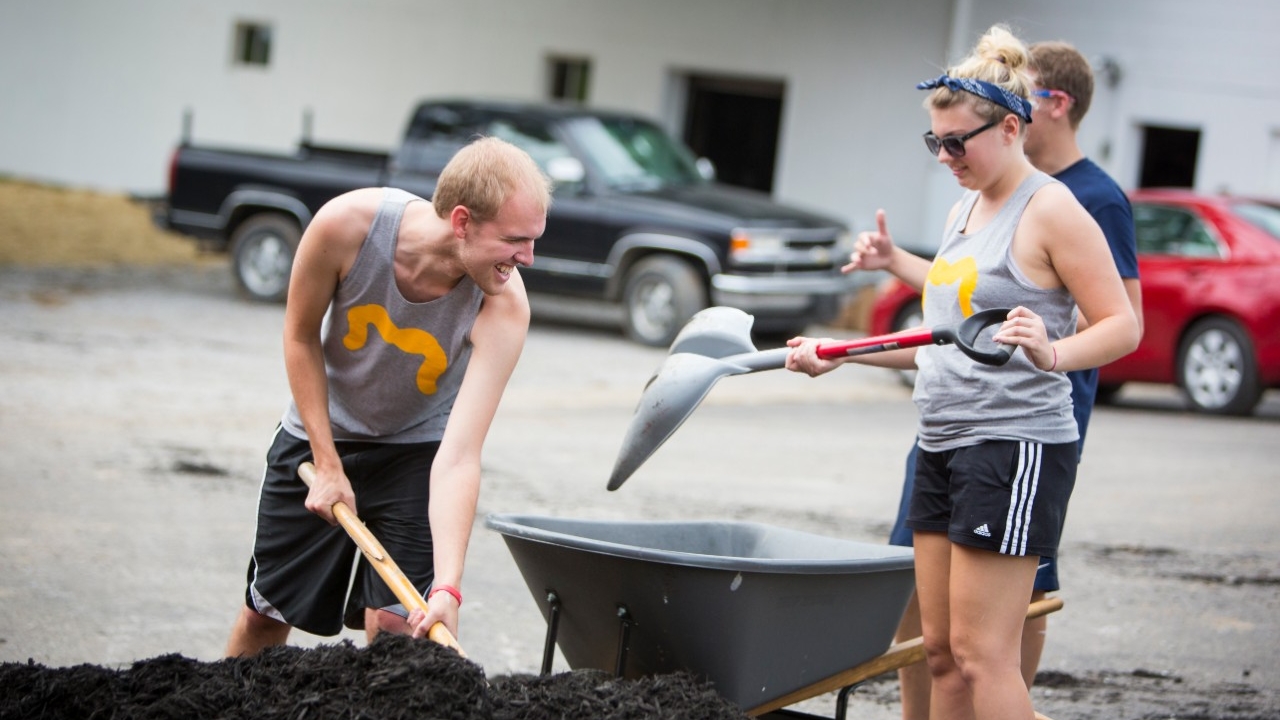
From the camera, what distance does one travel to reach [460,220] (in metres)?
3.26

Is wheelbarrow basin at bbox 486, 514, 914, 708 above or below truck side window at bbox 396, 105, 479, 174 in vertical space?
below

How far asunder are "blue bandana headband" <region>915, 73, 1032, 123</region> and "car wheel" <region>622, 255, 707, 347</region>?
9349mm

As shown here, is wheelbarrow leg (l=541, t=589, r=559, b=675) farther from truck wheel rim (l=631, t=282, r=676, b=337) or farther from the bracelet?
truck wheel rim (l=631, t=282, r=676, b=337)

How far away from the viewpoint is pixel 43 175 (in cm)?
2338

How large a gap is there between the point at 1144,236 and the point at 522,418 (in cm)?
509

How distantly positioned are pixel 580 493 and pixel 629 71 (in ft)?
41.8

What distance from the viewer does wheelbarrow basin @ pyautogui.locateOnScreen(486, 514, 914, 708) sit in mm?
3258

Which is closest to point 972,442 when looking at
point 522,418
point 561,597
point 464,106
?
point 561,597

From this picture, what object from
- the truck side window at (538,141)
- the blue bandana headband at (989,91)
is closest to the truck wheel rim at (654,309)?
the truck side window at (538,141)

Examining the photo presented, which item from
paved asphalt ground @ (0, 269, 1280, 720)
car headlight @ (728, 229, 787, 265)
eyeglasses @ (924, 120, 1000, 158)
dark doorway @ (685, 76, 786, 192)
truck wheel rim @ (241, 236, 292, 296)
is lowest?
paved asphalt ground @ (0, 269, 1280, 720)

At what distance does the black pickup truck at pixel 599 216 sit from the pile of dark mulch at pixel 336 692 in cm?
970

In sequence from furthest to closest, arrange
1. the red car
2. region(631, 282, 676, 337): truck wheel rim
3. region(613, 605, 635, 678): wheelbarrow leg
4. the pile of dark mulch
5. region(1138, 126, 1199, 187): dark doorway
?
A: 1. region(1138, 126, 1199, 187): dark doorway
2. region(631, 282, 676, 337): truck wheel rim
3. the red car
4. region(613, 605, 635, 678): wheelbarrow leg
5. the pile of dark mulch

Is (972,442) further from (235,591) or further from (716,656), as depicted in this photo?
(235,591)

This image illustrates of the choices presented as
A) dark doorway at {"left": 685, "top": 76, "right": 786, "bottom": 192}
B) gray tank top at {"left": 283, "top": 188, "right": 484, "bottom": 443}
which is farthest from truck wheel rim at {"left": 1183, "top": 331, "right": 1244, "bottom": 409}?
dark doorway at {"left": 685, "top": 76, "right": 786, "bottom": 192}
